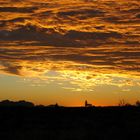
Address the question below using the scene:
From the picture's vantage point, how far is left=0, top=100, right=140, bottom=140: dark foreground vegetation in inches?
1160

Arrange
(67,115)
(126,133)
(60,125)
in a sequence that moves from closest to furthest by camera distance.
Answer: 1. (126,133)
2. (60,125)
3. (67,115)

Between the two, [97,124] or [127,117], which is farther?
[127,117]

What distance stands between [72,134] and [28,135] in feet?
8.61

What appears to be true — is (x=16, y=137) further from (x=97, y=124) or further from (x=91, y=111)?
(x=91, y=111)

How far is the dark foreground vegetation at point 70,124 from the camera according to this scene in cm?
2947

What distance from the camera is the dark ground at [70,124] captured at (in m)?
29.5

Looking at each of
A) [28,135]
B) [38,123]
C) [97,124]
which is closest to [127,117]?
[97,124]

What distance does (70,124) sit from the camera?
119 ft

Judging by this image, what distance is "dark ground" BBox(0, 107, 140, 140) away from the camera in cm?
2948

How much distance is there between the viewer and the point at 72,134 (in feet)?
97.3

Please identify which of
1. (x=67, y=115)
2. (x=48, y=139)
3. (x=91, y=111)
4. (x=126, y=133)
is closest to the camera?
(x=48, y=139)

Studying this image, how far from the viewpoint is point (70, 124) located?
3622 centimetres

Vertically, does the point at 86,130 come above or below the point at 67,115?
below

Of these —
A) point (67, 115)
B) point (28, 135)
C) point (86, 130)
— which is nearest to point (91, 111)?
point (67, 115)
